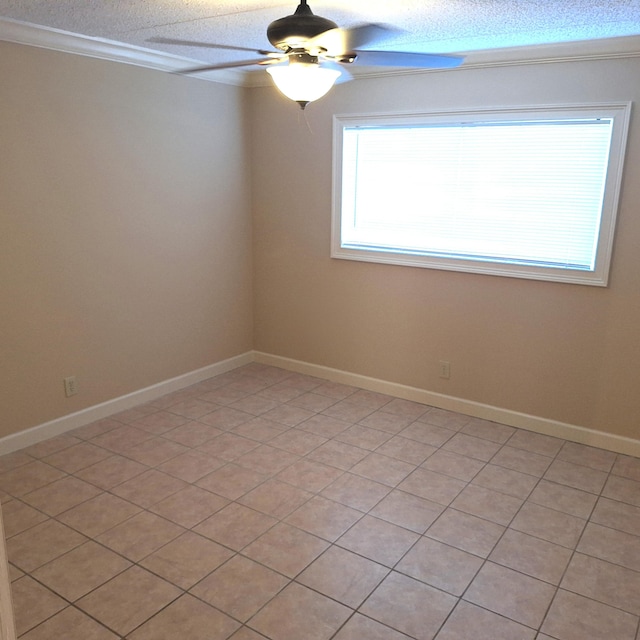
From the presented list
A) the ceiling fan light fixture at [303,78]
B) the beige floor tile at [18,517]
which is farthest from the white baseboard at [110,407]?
the ceiling fan light fixture at [303,78]

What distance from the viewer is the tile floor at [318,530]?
2.17 meters

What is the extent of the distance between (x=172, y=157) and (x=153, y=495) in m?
2.38

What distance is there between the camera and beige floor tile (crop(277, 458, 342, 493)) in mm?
3086

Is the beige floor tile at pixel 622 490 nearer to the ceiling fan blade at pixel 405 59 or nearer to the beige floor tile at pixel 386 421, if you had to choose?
the beige floor tile at pixel 386 421

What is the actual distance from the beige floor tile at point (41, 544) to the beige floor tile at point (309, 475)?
3.55 ft

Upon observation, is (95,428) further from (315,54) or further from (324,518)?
(315,54)

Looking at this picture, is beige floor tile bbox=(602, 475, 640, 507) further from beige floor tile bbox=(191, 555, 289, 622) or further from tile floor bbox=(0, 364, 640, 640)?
beige floor tile bbox=(191, 555, 289, 622)

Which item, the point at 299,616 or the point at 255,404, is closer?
the point at 299,616

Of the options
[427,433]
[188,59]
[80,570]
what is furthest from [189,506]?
[188,59]

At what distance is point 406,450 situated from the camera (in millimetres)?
3498

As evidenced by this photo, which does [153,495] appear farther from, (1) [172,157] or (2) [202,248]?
(1) [172,157]

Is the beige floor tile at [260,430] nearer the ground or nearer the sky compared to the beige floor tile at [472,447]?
nearer the sky

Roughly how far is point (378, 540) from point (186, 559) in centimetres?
87

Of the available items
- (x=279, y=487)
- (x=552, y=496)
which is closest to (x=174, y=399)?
(x=279, y=487)
